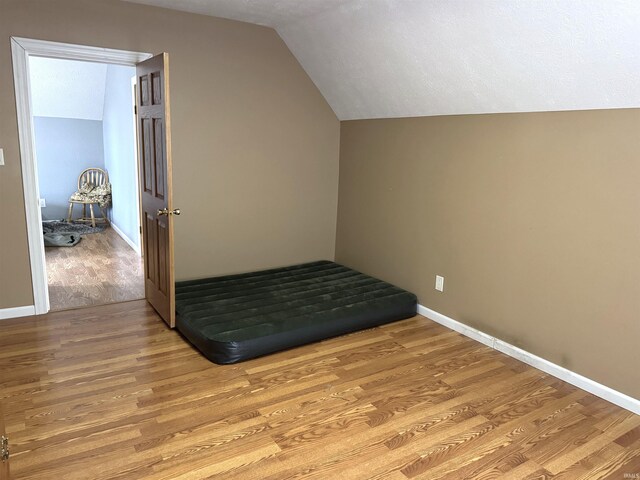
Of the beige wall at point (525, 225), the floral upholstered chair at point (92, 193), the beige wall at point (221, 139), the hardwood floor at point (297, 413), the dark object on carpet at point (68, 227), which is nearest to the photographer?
the hardwood floor at point (297, 413)

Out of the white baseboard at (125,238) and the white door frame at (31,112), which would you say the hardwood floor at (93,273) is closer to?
the white baseboard at (125,238)

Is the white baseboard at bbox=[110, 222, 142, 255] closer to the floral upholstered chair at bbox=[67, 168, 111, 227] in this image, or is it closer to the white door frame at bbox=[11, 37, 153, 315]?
the floral upholstered chair at bbox=[67, 168, 111, 227]

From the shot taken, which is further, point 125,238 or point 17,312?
point 125,238

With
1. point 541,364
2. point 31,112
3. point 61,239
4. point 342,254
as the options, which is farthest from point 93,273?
point 541,364

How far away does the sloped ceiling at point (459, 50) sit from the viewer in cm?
226

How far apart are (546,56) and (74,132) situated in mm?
6844

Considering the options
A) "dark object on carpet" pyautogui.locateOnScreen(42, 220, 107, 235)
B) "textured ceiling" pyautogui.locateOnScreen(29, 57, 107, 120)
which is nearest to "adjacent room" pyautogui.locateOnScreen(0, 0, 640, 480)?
"dark object on carpet" pyautogui.locateOnScreen(42, 220, 107, 235)

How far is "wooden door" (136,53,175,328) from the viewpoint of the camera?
3.09 meters

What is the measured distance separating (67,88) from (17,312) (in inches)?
167

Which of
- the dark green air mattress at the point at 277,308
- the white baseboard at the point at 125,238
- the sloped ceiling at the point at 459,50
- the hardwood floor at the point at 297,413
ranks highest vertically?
the sloped ceiling at the point at 459,50

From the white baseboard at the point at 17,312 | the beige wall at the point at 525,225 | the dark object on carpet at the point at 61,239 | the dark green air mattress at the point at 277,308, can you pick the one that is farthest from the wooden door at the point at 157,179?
the dark object on carpet at the point at 61,239

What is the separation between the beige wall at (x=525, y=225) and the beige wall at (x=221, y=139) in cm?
66

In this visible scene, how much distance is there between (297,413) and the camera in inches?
97.2

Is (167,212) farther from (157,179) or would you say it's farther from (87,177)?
(87,177)
